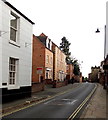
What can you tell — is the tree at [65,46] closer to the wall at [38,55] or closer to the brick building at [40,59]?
the brick building at [40,59]

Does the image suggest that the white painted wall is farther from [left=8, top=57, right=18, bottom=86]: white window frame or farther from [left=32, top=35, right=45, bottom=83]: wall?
[left=32, top=35, right=45, bottom=83]: wall

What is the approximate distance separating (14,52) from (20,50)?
1.35m

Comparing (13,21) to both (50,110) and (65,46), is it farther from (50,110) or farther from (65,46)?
(65,46)

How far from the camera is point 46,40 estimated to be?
50688mm

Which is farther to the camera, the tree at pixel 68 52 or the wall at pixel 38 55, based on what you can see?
the tree at pixel 68 52

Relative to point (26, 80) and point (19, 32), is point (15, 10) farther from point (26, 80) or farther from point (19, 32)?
point (26, 80)

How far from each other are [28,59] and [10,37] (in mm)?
4203

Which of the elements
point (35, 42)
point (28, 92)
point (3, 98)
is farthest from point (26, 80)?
point (35, 42)

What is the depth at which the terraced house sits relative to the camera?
16.4 meters

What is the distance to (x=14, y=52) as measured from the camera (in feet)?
60.0

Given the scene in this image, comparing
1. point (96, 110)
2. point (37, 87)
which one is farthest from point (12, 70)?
point (37, 87)

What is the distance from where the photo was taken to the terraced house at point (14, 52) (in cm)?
1639

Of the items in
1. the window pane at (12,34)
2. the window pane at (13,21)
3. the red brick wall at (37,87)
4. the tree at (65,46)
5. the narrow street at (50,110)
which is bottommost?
the narrow street at (50,110)

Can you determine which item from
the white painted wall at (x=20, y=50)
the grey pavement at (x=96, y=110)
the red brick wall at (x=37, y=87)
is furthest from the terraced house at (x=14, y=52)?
the red brick wall at (x=37, y=87)
